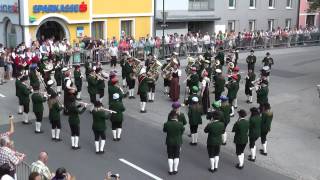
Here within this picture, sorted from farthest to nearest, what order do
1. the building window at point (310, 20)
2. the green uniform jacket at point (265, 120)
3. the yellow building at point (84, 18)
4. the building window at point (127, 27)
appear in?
the building window at point (310, 20)
the building window at point (127, 27)
the yellow building at point (84, 18)
the green uniform jacket at point (265, 120)

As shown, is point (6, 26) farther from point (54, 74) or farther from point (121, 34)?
point (54, 74)

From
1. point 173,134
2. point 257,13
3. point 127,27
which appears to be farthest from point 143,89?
point 257,13

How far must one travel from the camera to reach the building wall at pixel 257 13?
37406 mm

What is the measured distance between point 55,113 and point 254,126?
5.93m

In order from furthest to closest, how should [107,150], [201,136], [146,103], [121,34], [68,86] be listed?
[121,34] → [146,103] → [68,86] → [201,136] → [107,150]

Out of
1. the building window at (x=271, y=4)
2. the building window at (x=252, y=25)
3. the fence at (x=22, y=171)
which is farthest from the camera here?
the building window at (x=271, y=4)

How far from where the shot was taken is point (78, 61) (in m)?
26.4

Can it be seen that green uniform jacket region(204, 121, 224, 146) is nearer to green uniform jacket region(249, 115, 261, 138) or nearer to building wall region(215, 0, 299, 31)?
green uniform jacket region(249, 115, 261, 138)

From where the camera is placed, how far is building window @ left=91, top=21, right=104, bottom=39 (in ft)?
98.2

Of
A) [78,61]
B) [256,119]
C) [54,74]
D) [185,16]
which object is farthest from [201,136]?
[185,16]

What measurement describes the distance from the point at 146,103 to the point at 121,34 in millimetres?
12543

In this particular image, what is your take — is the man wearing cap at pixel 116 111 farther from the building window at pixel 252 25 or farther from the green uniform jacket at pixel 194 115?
the building window at pixel 252 25

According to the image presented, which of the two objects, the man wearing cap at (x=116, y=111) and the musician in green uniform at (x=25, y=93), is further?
the musician in green uniform at (x=25, y=93)

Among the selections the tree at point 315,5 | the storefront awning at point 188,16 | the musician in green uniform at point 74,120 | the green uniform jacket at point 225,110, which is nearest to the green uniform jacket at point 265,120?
the green uniform jacket at point 225,110
